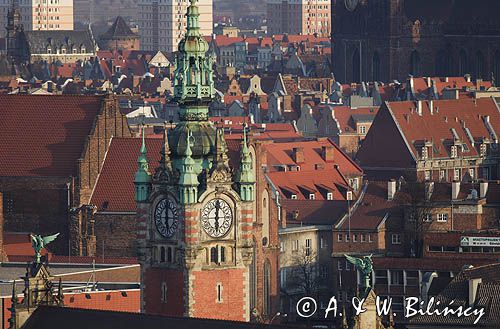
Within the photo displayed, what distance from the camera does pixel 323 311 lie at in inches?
3002

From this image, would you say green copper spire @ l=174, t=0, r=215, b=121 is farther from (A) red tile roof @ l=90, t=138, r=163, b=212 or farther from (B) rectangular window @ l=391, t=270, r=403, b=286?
(A) red tile roof @ l=90, t=138, r=163, b=212

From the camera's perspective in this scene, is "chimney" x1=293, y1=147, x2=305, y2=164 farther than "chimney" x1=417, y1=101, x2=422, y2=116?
No

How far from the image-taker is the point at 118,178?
278ft

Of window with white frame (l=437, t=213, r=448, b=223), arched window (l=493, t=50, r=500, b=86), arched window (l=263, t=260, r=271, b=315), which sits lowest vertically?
arched window (l=263, t=260, r=271, b=315)

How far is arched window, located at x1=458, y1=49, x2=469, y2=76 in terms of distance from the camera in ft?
552

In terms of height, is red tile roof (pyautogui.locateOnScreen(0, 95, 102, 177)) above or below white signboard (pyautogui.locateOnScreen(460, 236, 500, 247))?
above

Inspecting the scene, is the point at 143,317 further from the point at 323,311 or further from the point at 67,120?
the point at 67,120

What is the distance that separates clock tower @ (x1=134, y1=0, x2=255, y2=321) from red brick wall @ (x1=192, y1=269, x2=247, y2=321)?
0.8 inches

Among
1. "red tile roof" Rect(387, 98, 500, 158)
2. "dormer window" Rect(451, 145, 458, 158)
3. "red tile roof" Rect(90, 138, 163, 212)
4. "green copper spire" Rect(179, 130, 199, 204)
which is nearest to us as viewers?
"green copper spire" Rect(179, 130, 199, 204)

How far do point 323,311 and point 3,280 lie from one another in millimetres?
7976

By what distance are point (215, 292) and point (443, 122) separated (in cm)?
6511

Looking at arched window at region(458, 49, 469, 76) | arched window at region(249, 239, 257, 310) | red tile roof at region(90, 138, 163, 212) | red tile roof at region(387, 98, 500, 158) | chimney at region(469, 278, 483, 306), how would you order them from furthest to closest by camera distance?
arched window at region(458, 49, 469, 76) → red tile roof at region(387, 98, 500, 158) → red tile roof at region(90, 138, 163, 212) → arched window at region(249, 239, 257, 310) → chimney at region(469, 278, 483, 306)

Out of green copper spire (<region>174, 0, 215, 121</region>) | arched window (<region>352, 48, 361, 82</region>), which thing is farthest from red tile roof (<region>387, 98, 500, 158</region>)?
green copper spire (<region>174, 0, 215, 121</region>)

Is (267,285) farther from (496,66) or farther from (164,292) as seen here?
→ (496,66)
